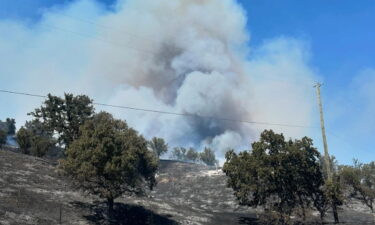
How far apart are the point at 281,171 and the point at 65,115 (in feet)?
153

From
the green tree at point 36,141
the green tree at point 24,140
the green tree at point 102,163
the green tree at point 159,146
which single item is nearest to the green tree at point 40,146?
the green tree at point 36,141

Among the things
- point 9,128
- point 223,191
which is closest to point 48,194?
point 223,191

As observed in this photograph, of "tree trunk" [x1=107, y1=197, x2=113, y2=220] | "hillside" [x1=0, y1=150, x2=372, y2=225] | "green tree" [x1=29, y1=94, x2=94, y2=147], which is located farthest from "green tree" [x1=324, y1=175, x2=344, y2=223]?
"green tree" [x1=29, y1=94, x2=94, y2=147]

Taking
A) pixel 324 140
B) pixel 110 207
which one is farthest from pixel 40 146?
pixel 324 140

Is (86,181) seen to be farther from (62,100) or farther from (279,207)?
(62,100)

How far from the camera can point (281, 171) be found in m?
42.2

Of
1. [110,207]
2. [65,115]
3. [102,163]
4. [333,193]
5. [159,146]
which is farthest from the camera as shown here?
[159,146]

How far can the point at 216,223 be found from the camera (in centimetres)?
4981

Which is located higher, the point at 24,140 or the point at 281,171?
the point at 24,140

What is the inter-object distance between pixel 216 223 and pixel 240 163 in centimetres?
1011

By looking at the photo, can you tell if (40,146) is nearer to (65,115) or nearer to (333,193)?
(65,115)

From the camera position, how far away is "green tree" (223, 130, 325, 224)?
139 feet

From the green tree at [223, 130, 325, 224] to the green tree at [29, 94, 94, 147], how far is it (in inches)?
→ 1506

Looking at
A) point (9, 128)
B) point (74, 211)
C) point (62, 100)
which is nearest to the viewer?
point (74, 211)
